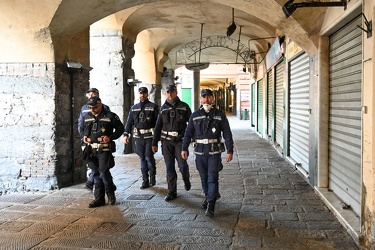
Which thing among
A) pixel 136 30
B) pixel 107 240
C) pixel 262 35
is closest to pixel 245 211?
pixel 107 240

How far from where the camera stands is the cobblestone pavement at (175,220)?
3.68 meters

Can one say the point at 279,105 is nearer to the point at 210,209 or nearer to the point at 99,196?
the point at 210,209

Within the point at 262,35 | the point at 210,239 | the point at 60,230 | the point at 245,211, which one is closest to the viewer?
the point at 210,239

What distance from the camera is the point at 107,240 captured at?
3756 millimetres

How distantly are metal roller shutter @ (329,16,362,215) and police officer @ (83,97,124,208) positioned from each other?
290 centimetres

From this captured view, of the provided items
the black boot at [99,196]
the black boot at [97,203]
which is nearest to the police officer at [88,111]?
the black boot at [99,196]

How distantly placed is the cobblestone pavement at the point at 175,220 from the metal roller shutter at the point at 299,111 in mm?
726

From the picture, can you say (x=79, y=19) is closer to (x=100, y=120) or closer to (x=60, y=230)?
(x=100, y=120)

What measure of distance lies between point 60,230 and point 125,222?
70 centimetres

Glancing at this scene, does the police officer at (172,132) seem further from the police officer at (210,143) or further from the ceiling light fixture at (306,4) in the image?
the ceiling light fixture at (306,4)

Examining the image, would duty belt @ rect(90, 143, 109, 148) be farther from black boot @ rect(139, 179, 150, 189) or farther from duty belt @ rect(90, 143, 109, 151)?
black boot @ rect(139, 179, 150, 189)

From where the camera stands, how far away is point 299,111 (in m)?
7.35

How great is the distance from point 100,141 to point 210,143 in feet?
4.81

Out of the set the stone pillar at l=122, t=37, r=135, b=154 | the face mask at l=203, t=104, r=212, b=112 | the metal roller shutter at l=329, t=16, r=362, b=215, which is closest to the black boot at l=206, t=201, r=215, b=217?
the face mask at l=203, t=104, r=212, b=112
